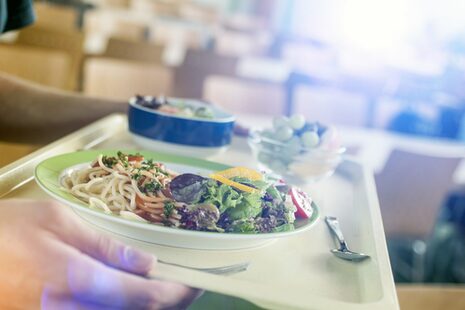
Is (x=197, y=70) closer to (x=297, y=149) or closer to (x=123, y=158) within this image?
(x=297, y=149)

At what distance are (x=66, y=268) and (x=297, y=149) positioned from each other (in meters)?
0.53

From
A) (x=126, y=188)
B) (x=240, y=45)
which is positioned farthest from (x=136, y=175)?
(x=240, y=45)

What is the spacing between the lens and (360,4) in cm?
749

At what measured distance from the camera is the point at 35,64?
6.47 feet

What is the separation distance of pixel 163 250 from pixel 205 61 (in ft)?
7.80

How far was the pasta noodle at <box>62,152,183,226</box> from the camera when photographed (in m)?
0.57

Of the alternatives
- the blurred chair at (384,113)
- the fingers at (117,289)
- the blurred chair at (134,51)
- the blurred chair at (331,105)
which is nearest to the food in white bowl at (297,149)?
the fingers at (117,289)

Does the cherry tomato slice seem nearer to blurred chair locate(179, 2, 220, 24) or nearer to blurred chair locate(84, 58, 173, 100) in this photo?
blurred chair locate(84, 58, 173, 100)

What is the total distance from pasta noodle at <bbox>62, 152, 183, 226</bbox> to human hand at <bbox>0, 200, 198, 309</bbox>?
0.28ft

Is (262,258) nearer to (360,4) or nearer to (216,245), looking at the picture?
(216,245)

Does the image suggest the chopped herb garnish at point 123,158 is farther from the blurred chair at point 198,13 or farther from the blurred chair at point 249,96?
the blurred chair at point 198,13

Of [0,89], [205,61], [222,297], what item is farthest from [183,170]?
[205,61]

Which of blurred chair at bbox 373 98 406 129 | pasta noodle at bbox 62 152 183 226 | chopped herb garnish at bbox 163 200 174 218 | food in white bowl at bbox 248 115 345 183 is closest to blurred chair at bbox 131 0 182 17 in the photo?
blurred chair at bbox 373 98 406 129

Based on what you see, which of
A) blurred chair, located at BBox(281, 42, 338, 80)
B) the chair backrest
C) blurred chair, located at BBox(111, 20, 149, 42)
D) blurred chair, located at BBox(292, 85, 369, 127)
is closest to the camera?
the chair backrest
